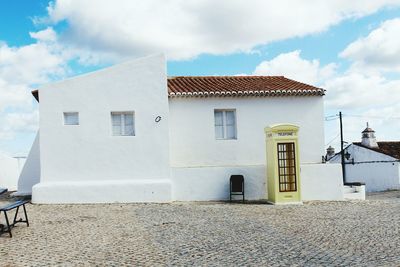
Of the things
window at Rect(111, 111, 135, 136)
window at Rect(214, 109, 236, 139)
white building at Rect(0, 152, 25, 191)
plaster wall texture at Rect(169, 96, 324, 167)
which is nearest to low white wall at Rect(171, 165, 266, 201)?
plaster wall texture at Rect(169, 96, 324, 167)

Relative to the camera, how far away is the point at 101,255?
27.1 ft

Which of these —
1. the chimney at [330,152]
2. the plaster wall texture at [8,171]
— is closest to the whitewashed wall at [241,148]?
the plaster wall texture at [8,171]

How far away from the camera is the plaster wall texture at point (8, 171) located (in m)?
25.5

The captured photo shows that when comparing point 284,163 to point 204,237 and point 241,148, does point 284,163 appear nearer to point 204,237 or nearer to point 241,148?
point 241,148

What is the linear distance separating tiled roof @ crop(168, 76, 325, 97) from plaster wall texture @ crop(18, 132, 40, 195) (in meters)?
6.23

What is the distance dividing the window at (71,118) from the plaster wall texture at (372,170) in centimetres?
2548

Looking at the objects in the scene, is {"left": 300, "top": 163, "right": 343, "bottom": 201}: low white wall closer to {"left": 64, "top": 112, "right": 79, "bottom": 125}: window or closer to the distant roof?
the distant roof

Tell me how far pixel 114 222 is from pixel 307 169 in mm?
8154

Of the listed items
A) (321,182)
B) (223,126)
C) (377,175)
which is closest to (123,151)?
(223,126)

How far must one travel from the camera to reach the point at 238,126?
711 inches

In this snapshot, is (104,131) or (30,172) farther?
(30,172)

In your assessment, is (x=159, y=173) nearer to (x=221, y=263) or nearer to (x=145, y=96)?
(x=145, y=96)

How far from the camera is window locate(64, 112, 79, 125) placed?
16.2 meters

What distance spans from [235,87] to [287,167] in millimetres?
4600
